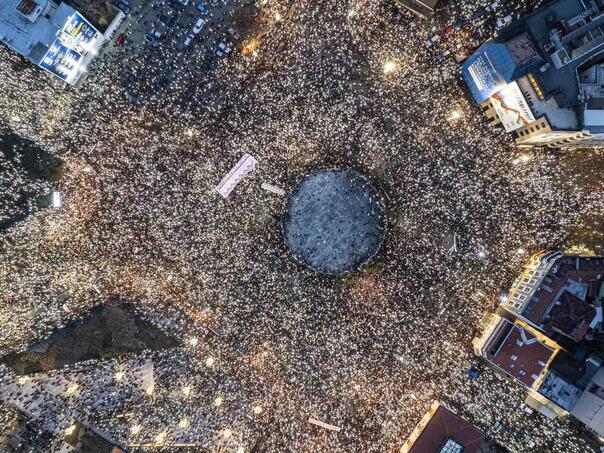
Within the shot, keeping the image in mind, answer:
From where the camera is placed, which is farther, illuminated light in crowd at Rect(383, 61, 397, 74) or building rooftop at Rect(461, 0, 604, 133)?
illuminated light in crowd at Rect(383, 61, 397, 74)

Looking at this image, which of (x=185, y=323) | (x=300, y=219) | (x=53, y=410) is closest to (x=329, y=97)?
(x=300, y=219)

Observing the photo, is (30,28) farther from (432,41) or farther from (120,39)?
(432,41)

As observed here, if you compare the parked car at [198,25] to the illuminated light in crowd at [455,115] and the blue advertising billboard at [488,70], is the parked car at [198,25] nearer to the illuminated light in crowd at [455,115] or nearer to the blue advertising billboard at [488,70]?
the blue advertising billboard at [488,70]

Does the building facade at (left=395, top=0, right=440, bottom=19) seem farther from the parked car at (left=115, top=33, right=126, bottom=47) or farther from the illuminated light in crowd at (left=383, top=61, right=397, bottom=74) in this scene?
the parked car at (left=115, top=33, right=126, bottom=47)

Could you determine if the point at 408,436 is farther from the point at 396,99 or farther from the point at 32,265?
the point at 32,265

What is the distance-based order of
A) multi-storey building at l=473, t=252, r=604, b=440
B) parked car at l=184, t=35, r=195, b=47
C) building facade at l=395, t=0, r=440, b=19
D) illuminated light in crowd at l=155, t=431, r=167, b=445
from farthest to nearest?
illuminated light in crowd at l=155, t=431, r=167, b=445 → parked car at l=184, t=35, r=195, b=47 → building facade at l=395, t=0, r=440, b=19 → multi-storey building at l=473, t=252, r=604, b=440

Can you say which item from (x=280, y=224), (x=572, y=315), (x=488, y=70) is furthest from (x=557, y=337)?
(x=280, y=224)

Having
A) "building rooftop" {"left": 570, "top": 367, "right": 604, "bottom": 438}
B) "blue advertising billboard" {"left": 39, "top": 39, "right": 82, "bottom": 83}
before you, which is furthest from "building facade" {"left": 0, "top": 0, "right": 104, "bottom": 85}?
"building rooftop" {"left": 570, "top": 367, "right": 604, "bottom": 438}

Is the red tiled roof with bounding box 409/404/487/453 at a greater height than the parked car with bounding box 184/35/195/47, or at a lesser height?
lesser
